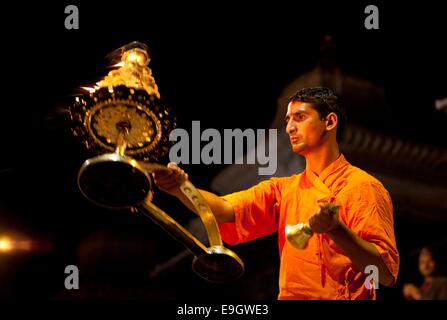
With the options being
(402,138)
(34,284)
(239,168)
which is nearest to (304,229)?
(239,168)

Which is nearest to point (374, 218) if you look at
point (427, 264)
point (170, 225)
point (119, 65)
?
point (170, 225)

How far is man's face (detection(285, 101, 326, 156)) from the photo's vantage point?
11.5 ft

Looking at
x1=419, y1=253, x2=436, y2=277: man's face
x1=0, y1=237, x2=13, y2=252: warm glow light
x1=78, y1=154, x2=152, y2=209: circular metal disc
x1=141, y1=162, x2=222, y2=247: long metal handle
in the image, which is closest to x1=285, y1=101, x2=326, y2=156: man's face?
x1=141, y1=162, x2=222, y2=247: long metal handle

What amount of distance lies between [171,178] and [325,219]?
902 mm

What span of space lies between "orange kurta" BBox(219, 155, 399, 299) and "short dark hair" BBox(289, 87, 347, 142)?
0.84 ft

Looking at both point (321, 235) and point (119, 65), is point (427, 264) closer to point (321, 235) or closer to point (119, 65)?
point (321, 235)

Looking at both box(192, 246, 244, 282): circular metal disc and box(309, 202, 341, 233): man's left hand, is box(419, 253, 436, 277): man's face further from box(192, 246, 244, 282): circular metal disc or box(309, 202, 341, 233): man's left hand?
box(309, 202, 341, 233): man's left hand

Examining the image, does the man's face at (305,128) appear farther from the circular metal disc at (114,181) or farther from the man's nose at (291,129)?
the circular metal disc at (114,181)

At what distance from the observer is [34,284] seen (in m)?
10.9

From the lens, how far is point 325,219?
2.80 m

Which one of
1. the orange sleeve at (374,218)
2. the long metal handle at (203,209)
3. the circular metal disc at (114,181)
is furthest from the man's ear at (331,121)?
the circular metal disc at (114,181)

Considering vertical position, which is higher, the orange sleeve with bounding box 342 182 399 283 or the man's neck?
the man's neck

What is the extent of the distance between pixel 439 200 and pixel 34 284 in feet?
22.1

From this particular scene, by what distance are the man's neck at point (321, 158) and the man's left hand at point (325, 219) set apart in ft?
2.46
